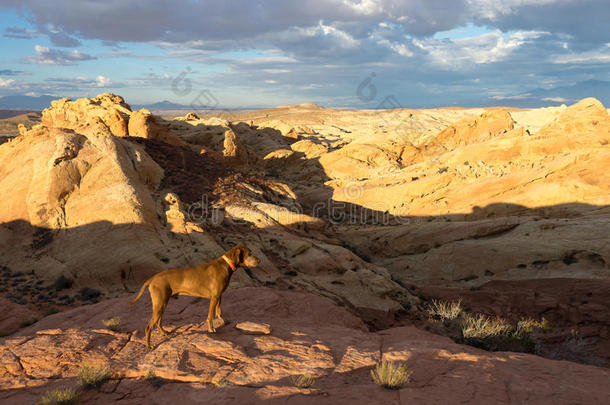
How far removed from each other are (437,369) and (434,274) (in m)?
18.0

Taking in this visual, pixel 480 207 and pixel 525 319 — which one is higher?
pixel 480 207

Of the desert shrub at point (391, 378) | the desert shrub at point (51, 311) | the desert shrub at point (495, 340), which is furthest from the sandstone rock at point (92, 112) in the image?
the desert shrub at point (391, 378)

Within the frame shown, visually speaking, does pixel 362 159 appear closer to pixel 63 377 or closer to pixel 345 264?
pixel 345 264

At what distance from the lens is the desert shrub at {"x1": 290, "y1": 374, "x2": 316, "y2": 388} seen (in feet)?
20.1

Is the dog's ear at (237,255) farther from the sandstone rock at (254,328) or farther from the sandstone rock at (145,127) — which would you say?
the sandstone rock at (145,127)

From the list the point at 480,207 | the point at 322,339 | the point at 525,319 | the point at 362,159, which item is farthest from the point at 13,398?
the point at 362,159

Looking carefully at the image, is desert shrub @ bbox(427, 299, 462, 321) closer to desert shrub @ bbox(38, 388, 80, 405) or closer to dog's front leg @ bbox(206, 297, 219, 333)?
dog's front leg @ bbox(206, 297, 219, 333)

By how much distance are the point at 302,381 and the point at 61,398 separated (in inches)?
144

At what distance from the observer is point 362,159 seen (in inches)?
2212

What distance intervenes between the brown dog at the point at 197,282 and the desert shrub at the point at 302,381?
101 inches

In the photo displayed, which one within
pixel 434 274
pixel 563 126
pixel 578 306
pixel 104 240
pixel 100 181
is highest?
pixel 563 126

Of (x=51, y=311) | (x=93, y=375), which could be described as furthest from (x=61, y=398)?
(x=51, y=311)

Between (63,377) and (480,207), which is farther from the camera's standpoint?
(480,207)

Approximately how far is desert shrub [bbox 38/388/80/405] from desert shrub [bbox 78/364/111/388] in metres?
0.37
